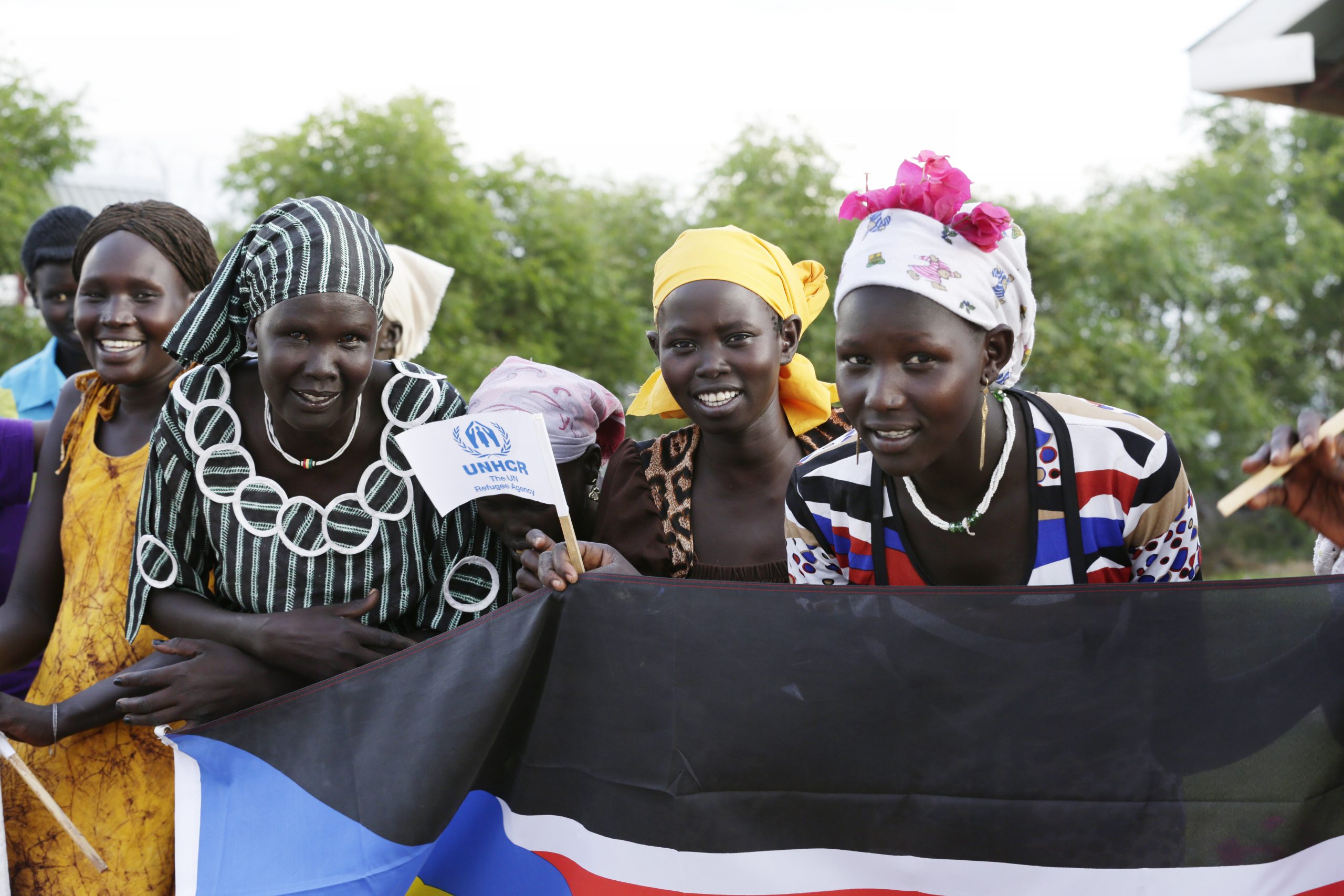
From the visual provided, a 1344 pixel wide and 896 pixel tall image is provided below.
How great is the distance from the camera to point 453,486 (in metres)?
2.50

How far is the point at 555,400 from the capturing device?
3143mm

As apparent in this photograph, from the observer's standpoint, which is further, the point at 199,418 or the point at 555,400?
the point at 555,400

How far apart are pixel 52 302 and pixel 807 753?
3917mm

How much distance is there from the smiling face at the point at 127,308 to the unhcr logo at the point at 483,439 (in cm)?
120

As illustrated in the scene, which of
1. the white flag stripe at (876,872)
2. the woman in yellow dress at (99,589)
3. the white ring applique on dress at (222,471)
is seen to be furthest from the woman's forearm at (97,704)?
the white flag stripe at (876,872)

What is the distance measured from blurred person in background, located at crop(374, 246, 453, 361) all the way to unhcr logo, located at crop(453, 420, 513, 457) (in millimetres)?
1975

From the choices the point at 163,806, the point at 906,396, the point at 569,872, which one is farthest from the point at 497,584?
the point at 906,396

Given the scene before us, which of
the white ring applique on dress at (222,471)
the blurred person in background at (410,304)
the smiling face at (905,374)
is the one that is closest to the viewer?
the smiling face at (905,374)

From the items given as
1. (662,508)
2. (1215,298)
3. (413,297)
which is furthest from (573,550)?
(1215,298)

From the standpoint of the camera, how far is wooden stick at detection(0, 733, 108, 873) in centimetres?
262

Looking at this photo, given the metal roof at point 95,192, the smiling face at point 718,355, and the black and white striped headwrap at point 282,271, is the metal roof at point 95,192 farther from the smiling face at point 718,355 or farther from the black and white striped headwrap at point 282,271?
the smiling face at point 718,355

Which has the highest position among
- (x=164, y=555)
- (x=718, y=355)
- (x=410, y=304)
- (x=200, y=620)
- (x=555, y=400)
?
(x=410, y=304)

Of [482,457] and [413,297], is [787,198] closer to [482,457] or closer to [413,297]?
[413,297]

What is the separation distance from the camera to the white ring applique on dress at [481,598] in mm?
2807
